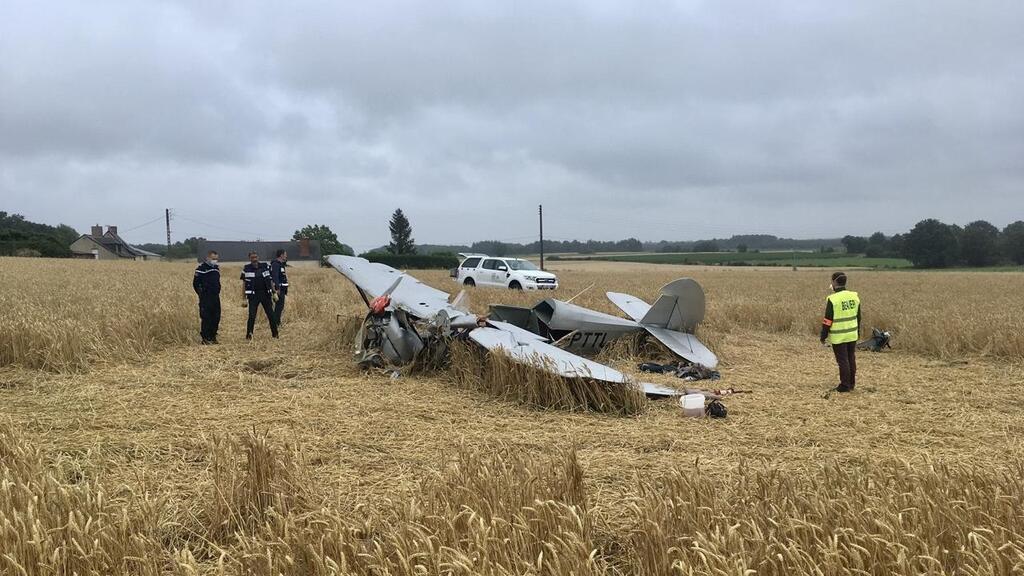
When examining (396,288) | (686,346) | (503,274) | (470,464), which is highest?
(396,288)

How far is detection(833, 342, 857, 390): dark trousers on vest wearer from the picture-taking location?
7199 millimetres

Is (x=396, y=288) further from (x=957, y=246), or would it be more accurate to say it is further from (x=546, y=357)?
(x=957, y=246)

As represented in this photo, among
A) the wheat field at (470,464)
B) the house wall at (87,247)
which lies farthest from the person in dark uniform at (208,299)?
the house wall at (87,247)

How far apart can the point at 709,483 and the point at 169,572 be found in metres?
2.60

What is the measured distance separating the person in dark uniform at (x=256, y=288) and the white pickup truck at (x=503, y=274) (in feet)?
49.3

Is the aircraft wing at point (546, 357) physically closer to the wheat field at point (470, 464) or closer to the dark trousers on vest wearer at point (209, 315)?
the wheat field at point (470, 464)

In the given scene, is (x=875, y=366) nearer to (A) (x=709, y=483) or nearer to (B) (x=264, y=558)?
(A) (x=709, y=483)

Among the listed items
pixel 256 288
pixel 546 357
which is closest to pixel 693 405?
pixel 546 357

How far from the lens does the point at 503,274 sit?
1027 inches

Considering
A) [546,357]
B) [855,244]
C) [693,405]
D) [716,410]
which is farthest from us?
[855,244]

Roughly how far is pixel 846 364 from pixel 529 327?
4.47 meters

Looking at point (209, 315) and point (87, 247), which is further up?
point (87, 247)

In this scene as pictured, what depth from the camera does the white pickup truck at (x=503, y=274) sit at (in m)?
25.2

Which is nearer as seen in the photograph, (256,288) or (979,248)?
(256,288)
